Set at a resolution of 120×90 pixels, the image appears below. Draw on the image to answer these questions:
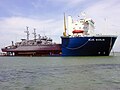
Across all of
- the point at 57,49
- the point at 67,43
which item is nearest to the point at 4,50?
the point at 57,49

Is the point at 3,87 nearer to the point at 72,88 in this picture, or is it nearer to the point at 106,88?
the point at 72,88

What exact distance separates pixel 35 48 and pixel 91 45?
30.6m

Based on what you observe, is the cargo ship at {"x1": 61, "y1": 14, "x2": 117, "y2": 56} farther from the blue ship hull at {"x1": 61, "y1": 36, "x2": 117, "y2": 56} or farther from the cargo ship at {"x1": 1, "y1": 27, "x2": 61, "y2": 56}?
the cargo ship at {"x1": 1, "y1": 27, "x2": 61, "y2": 56}

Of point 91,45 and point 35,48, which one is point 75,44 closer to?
point 91,45

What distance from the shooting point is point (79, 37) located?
7100 cm

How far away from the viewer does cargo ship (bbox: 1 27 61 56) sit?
9191 cm

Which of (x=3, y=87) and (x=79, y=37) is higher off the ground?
(x=79, y=37)

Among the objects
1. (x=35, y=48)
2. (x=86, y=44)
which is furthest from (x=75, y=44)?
(x=35, y=48)

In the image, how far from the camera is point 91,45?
70.2 metres

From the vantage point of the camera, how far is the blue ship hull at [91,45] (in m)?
69.9

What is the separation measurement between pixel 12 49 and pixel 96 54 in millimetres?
43577

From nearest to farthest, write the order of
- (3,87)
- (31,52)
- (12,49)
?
1. (3,87)
2. (31,52)
3. (12,49)

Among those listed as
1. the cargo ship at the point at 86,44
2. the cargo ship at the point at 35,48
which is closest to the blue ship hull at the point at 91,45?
the cargo ship at the point at 86,44

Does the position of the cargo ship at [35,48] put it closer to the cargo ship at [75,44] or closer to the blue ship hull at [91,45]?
the cargo ship at [75,44]
